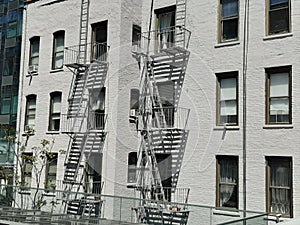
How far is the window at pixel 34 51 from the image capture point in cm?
2445

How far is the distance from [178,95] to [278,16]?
5.20 metres

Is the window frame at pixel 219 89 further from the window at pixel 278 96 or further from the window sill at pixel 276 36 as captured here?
the window sill at pixel 276 36

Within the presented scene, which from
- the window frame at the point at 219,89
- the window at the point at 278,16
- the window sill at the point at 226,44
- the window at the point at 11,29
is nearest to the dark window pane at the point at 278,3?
the window at the point at 278,16

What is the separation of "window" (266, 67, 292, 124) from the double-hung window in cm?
1357

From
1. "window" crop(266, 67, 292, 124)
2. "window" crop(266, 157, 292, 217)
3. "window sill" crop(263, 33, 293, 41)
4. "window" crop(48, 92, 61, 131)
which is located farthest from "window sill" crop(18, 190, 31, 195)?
"window sill" crop(263, 33, 293, 41)

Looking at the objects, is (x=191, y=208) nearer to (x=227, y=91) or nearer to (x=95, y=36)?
(x=227, y=91)

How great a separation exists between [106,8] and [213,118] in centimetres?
809

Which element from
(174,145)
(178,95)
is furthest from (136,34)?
(174,145)

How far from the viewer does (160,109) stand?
1934cm

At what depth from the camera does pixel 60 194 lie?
17.1 m

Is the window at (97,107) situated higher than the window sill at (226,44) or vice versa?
the window sill at (226,44)

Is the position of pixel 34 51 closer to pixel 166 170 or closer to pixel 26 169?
pixel 26 169

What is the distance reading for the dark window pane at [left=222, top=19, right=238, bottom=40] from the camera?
17.7 metres

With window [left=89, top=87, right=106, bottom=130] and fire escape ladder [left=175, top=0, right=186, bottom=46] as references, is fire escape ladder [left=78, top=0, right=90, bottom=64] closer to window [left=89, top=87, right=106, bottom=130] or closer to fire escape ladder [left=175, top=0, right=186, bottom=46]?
window [left=89, top=87, right=106, bottom=130]
